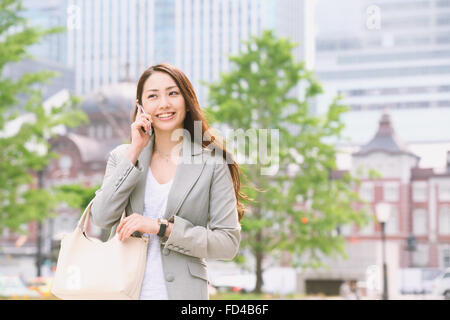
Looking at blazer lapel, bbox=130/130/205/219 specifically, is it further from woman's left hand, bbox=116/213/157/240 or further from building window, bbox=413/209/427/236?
building window, bbox=413/209/427/236

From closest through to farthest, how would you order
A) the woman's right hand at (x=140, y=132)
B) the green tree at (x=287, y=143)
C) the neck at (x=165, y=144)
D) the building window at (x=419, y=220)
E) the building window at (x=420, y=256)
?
the woman's right hand at (x=140, y=132) < the neck at (x=165, y=144) < the green tree at (x=287, y=143) < the building window at (x=419, y=220) < the building window at (x=420, y=256)

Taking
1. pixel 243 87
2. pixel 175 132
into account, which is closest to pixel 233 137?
pixel 243 87

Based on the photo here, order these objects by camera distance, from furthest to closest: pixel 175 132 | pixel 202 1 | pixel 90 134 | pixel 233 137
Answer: pixel 202 1 < pixel 90 134 < pixel 233 137 < pixel 175 132

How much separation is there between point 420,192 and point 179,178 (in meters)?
38.8

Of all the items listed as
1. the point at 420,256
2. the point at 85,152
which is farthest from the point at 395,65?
the point at 85,152

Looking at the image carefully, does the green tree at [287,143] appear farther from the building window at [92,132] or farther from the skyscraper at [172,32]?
the skyscraper at [172,32]

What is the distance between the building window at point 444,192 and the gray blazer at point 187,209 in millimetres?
39265

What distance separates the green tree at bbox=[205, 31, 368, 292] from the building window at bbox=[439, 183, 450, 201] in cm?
2599

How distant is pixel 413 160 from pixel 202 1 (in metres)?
30.0

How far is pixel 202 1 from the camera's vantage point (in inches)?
2410

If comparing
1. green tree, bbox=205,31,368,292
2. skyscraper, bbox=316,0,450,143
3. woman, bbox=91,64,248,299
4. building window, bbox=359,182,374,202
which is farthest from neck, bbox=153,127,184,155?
skyscraper, bbox=316,0,450,143

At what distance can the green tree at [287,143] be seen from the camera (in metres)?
13.8

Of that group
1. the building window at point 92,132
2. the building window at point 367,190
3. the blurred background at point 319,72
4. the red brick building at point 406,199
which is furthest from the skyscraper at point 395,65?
the building window at point 92,132
